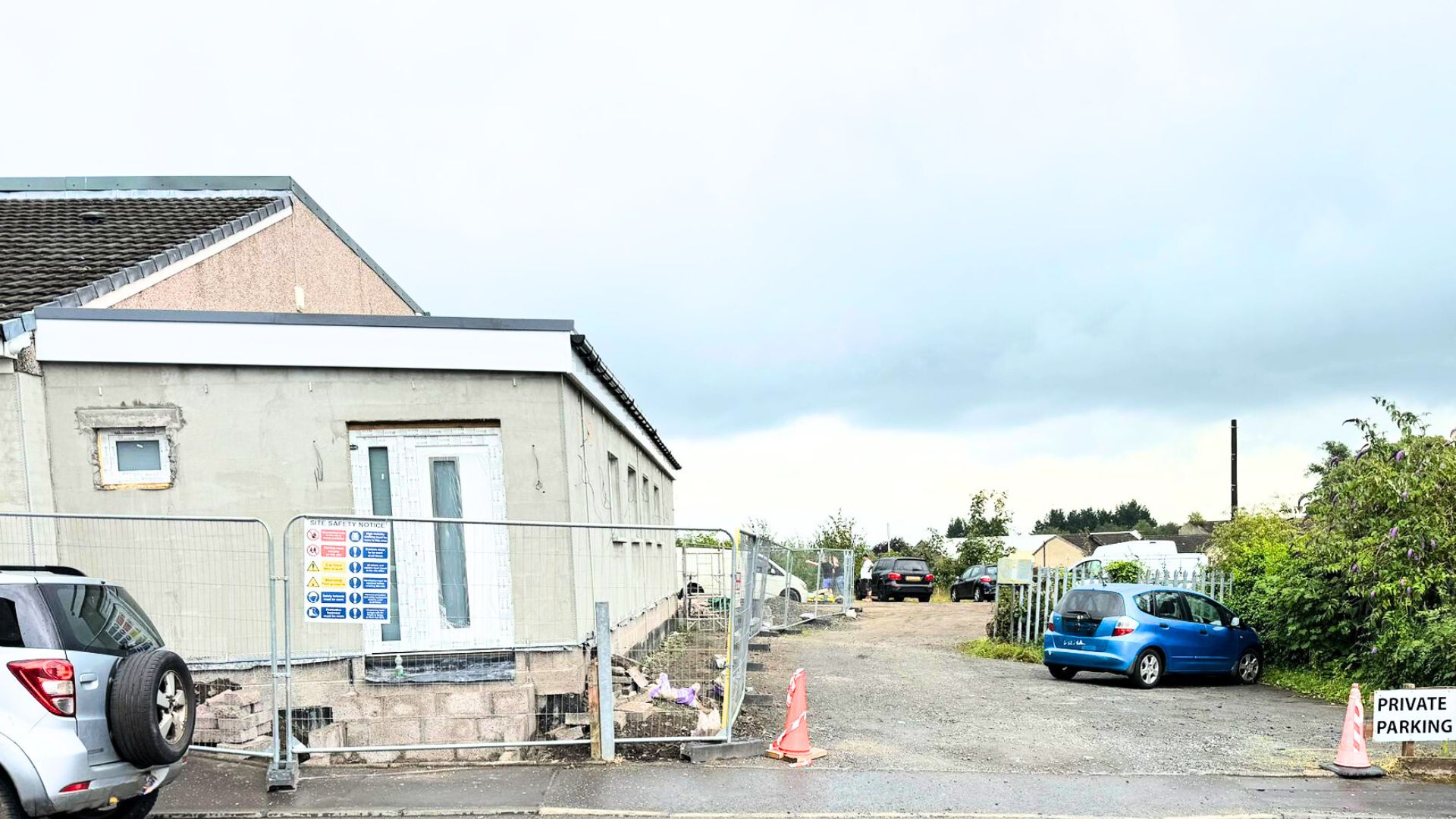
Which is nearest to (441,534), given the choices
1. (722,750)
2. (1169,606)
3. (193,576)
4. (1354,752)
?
(193,576)

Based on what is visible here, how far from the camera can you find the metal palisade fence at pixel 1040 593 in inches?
787

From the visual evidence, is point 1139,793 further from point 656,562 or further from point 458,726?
point 656,562

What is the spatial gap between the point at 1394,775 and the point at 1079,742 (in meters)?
2.58

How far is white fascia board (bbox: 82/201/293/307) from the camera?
39.2 ft

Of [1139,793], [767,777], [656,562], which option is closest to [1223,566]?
[656,562]

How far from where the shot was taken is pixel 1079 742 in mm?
11148

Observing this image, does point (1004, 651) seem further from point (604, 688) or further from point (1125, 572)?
point (604, 688)

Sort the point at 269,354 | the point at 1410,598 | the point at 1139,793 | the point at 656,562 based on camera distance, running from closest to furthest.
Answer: the point at 1139,793
the point at 269,354
the point at 1410,598
the point at 656,562

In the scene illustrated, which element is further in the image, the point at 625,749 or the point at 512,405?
the point at 512,405

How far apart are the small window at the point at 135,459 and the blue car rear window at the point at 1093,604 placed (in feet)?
39.3

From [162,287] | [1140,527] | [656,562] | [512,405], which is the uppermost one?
[162,287]

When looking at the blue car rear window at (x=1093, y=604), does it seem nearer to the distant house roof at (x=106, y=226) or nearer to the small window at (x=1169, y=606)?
the small window at (x=1169, y=606)

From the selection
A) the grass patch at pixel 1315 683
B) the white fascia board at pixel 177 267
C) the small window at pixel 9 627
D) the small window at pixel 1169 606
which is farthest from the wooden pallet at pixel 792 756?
the small window at pixel 1169 606

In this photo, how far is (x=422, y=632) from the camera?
1041 centimetres
